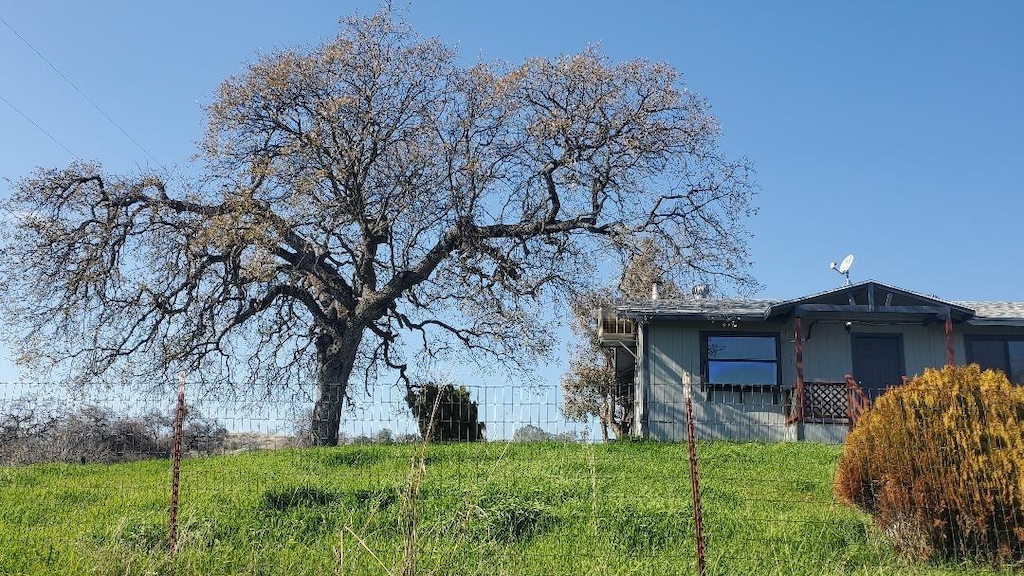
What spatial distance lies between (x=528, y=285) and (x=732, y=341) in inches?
213

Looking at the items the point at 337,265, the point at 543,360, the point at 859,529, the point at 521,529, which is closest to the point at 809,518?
the point at 859,529

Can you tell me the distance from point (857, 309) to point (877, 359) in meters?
1.92

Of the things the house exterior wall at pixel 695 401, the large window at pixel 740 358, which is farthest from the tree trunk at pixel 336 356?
the large window at pixel 740 358

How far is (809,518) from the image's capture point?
1094 cm

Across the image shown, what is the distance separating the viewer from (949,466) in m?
9.59

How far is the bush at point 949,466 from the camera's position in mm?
9367

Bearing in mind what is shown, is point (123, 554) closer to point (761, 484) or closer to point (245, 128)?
point (761, 484)

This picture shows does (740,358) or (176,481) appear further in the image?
(740,358)

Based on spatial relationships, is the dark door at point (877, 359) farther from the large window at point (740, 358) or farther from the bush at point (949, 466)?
the bush at point (949, 466)

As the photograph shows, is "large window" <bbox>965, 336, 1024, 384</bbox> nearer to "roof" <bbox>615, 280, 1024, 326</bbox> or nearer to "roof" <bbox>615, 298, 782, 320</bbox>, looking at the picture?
"roof" <bbox>615, 280, 1024, 326</bbox>

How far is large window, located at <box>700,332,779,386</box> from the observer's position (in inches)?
885

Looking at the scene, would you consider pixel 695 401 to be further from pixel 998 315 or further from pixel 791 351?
pixel 998 315

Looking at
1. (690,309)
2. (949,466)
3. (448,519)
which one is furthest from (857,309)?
(448,519)

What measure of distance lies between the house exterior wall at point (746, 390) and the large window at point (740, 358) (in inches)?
6.7
